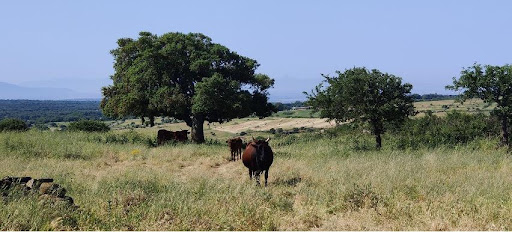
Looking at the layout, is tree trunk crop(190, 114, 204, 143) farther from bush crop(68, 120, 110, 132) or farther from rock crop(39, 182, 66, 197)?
rock crop(39, 182, 66, 197)

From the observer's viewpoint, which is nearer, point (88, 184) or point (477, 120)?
point (88, 184)

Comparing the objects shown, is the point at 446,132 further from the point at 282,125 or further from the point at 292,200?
the point at 282,125

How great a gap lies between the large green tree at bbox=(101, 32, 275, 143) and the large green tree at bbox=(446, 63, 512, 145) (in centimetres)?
1442

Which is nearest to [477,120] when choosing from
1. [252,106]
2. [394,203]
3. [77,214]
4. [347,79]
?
[347,79]

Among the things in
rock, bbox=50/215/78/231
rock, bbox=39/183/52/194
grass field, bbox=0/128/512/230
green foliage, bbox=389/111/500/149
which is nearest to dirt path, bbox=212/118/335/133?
green foliage, bbox=389/111/500/149

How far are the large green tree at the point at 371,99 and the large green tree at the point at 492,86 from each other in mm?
2787

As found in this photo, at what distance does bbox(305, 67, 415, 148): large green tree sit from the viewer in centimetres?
2291

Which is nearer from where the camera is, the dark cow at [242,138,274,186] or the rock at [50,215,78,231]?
the rock at [50,215,78,231]

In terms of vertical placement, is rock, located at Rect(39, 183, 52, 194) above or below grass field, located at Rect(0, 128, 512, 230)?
above

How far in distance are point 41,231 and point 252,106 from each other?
26.1m

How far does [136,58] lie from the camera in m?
32.5

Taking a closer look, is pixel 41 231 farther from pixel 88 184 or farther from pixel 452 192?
pixel 452 192

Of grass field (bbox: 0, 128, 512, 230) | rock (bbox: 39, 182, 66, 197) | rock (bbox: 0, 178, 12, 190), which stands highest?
rock (bbox: 0, 178, 12, 190)

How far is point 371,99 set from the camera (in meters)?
23.0
